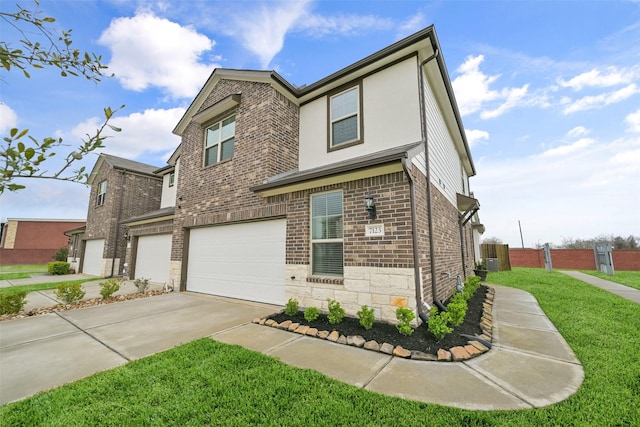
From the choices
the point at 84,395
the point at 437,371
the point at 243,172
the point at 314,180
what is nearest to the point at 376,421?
the point at 437,371

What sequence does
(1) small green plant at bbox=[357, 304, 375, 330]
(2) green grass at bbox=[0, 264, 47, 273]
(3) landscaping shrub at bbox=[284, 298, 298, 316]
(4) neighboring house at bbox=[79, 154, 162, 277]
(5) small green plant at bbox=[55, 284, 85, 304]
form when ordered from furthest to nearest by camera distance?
1. (2) green grass at bbox=[0, 264, 47, 273]
2. (4) neighboring house at bbox=[79, 154, 162, 277]
3. (5) small green plant at bbox=[55, 284, 85, 304]
4. (3) landscaping shrub at bbox=[284, 298, 298, 316]
5. (1) small green plant at bbox=[357, 304, 375, 330]

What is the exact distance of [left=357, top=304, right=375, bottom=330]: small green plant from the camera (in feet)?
14.4

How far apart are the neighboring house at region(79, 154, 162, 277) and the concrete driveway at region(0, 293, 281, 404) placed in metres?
9.54

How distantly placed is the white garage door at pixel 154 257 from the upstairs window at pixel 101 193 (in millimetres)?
6749

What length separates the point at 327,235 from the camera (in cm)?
565

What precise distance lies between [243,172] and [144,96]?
4.02 meters

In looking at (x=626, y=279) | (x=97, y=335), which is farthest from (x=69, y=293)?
(x=626, y=279)

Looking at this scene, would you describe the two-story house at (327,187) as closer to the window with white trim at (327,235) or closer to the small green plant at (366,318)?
the window with white trim at (327,235)

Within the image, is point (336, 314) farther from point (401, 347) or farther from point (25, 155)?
point (25, 155)

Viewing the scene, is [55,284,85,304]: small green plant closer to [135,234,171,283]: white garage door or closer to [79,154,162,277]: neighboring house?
[135,234,171,283]: white garage door

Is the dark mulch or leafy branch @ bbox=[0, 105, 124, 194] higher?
leafy branch @ bbox=[0, 105, 124, 194]

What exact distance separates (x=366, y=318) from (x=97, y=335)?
4824mm

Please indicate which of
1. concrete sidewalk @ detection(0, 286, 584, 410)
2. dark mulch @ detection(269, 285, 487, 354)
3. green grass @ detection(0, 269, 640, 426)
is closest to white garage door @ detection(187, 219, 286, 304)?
concrete sidewalk @ detection(0, 286, 584, 410)

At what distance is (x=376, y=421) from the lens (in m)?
2.23
